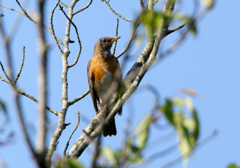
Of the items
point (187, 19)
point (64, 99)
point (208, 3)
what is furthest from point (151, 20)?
point (64, 99)

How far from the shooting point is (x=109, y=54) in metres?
7.92

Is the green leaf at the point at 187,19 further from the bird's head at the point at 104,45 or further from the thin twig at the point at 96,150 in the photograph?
the bird's head at the point at 104,45

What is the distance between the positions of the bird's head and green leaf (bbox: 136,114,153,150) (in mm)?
6168

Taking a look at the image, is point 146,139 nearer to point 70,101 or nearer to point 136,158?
point 136,158

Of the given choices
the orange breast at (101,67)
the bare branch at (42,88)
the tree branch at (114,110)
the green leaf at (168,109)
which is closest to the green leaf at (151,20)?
the green leaf at (168,109)

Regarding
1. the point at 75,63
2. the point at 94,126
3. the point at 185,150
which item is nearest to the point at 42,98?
the point at 185,150

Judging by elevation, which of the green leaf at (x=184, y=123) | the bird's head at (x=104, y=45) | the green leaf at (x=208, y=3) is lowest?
the green leaf at (x=184, y=123)

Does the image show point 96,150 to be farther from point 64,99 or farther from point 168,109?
point 64,99

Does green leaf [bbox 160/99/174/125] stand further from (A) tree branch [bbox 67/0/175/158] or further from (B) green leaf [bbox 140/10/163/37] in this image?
(A) tree branch [bbox 67/0/175/158]

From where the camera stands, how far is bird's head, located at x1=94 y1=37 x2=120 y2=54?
840 cm

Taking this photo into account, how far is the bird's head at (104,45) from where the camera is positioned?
27.6ft

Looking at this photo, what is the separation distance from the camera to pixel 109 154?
237cm

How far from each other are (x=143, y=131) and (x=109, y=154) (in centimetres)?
33

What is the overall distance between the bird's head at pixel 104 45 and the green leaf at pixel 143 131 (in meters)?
6.17
